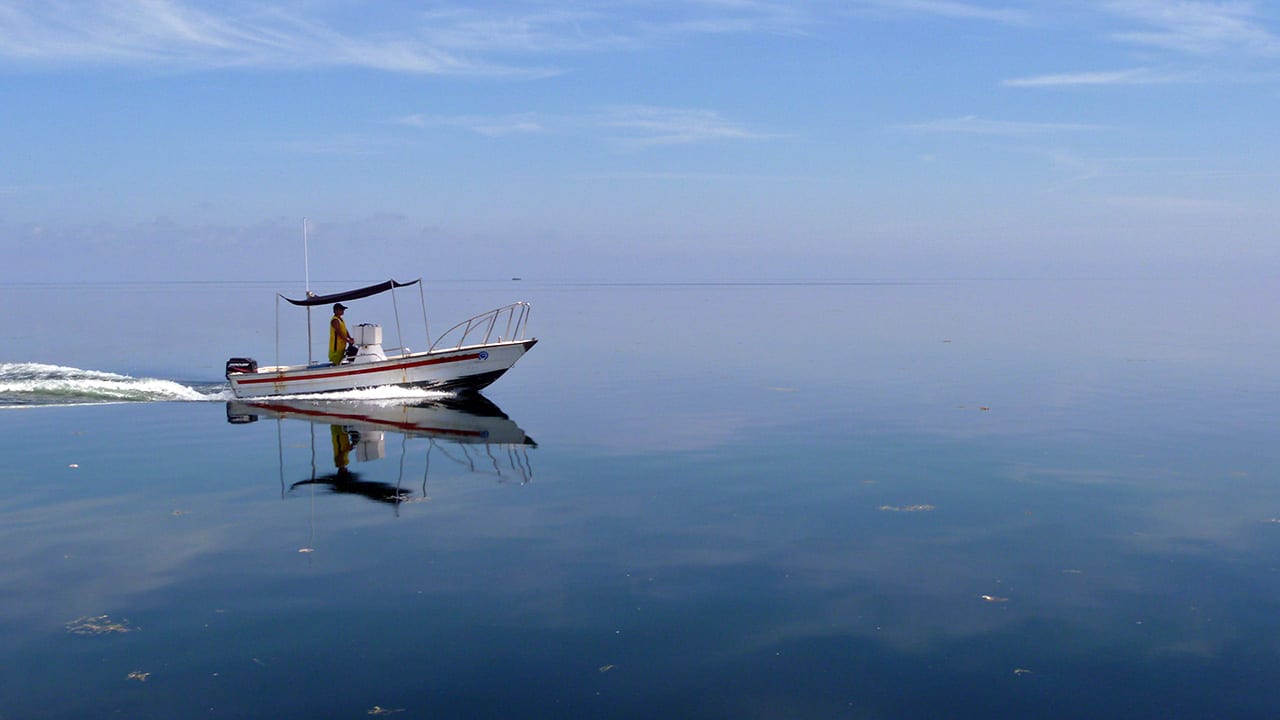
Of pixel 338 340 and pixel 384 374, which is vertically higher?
pixel 338 340

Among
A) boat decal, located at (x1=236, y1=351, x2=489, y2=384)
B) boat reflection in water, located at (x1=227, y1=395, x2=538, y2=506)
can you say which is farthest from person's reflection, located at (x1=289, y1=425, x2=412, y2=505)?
boat decal, located at (x1=236, y1=351, x2=489, y2=384)

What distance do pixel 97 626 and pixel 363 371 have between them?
79.9ft

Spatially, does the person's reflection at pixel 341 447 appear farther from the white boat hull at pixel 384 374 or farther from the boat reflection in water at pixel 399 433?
the white boat hull at pixel 384 374

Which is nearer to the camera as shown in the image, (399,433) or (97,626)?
(97,626)

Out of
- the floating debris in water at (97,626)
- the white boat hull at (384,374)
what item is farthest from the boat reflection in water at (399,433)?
the floating debris in water at (97,626)

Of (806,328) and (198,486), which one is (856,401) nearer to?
(198,486)

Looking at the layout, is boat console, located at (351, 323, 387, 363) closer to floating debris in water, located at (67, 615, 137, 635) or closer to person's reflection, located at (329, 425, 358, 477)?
person's reflection, located at (329, 425, 358, 477)

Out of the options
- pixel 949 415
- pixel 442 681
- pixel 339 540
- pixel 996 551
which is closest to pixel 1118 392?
pixel 949 415

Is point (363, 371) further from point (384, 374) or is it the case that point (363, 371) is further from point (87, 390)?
point (87, 390)

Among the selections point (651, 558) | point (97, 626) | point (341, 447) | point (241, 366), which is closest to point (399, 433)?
point (341, 447)

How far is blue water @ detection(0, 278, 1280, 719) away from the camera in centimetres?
1091

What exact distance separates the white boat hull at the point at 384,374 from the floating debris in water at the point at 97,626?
23632 millimetres

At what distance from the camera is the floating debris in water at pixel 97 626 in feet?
40.8

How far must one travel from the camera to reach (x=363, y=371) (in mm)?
36625
